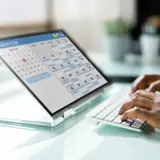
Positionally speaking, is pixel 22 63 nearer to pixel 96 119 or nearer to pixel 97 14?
pixel 96 119

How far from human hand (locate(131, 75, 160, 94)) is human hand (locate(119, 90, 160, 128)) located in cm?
16

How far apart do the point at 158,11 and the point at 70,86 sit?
3.28 m

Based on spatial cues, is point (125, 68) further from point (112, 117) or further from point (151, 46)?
point (112, 117)

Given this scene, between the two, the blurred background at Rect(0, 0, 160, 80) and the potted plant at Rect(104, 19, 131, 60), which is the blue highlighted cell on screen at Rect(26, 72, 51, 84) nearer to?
the potted plant at Rect(104, 19, 131, 60)

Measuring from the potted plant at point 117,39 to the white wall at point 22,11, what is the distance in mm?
1800

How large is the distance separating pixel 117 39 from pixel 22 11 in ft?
6.68

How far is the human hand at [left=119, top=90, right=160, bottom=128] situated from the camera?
2.72ft

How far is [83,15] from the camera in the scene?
423 cm

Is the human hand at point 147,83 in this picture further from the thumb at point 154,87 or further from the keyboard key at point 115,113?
the keyboard key at point 115,113

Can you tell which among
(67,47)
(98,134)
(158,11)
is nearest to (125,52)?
(67,47)

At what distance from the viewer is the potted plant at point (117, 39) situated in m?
1.95

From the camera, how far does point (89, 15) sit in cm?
422

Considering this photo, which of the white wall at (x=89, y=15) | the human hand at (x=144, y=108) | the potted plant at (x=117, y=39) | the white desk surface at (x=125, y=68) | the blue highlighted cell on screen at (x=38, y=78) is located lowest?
the white wall at (x=89, y=15)

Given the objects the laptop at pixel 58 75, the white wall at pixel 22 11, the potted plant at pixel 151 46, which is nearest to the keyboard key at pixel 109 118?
the laptop at pixel 58 75
